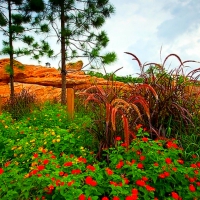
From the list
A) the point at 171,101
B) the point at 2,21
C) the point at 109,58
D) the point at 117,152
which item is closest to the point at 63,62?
the point at 109,58

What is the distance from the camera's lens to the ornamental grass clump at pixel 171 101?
4340 millimetres

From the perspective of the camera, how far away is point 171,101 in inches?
174

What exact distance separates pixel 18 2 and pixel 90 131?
11457 mm

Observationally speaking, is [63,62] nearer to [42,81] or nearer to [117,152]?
[42,81]

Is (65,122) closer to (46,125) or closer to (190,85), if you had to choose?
(46,125)

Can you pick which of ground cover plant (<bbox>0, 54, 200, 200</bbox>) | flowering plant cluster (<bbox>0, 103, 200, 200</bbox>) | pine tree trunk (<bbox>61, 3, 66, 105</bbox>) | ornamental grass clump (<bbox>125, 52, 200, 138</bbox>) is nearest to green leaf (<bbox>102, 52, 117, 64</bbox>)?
pine tree trunk (<bbox>61, 3, 66, 105</bbox>)

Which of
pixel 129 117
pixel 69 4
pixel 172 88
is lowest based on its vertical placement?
pixel 129 117

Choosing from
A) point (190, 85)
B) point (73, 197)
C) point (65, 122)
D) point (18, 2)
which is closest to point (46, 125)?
point (65, 122)

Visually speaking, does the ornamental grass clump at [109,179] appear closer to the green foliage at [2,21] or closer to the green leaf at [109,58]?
the green leaf at [109,58]

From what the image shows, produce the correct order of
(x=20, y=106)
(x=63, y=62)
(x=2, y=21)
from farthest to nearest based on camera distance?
1. (x=2, y=21)
2. (x=63, y=62)
3. (x=20, y=106)

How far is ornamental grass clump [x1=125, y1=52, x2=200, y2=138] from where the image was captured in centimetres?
434

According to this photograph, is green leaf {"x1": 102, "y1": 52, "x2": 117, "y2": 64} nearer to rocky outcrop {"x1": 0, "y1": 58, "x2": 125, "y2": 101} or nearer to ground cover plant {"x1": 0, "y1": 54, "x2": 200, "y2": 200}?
rocky outcrop {"x1": 0, "y1": 58, "x2": 125, "y2": 101}

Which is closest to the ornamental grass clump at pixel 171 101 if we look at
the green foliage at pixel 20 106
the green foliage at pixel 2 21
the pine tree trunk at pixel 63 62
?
the green foliage at pixel 20 106

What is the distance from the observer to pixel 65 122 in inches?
245
